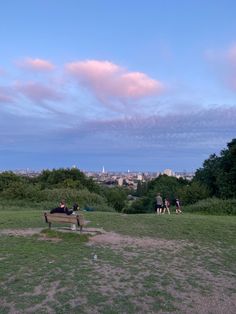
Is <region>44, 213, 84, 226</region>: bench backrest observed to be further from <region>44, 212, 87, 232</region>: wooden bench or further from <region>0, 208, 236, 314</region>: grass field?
<region>0, 208, 236, 314</region>: grass field

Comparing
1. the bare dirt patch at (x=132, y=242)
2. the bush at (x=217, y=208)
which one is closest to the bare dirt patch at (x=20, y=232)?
the bare dirt patch at (x=132, y=242)

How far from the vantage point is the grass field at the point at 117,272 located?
21.0 feet

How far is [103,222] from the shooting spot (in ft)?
54.9

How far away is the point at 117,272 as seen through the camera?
820 cm

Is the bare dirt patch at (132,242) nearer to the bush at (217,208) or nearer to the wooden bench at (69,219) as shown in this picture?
the wooden bench at (69,219)

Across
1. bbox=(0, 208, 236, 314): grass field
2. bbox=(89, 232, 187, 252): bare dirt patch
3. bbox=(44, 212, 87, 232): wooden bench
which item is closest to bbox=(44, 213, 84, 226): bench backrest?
bbox=(44, 212, 87, 232): wooden bench

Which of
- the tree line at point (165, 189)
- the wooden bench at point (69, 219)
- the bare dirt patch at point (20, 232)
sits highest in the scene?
the tree line at point (165, 189)

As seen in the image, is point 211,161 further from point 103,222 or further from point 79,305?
point 79,305

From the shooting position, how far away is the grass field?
6.40 m

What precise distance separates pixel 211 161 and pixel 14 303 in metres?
44.6

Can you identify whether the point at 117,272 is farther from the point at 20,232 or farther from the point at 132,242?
the point at 20,232

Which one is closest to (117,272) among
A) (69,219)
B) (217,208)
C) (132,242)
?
(132,242)

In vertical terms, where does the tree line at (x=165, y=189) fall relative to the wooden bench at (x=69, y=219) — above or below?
above

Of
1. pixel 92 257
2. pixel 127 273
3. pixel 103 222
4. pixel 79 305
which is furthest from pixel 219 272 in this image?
pixel 103 222
